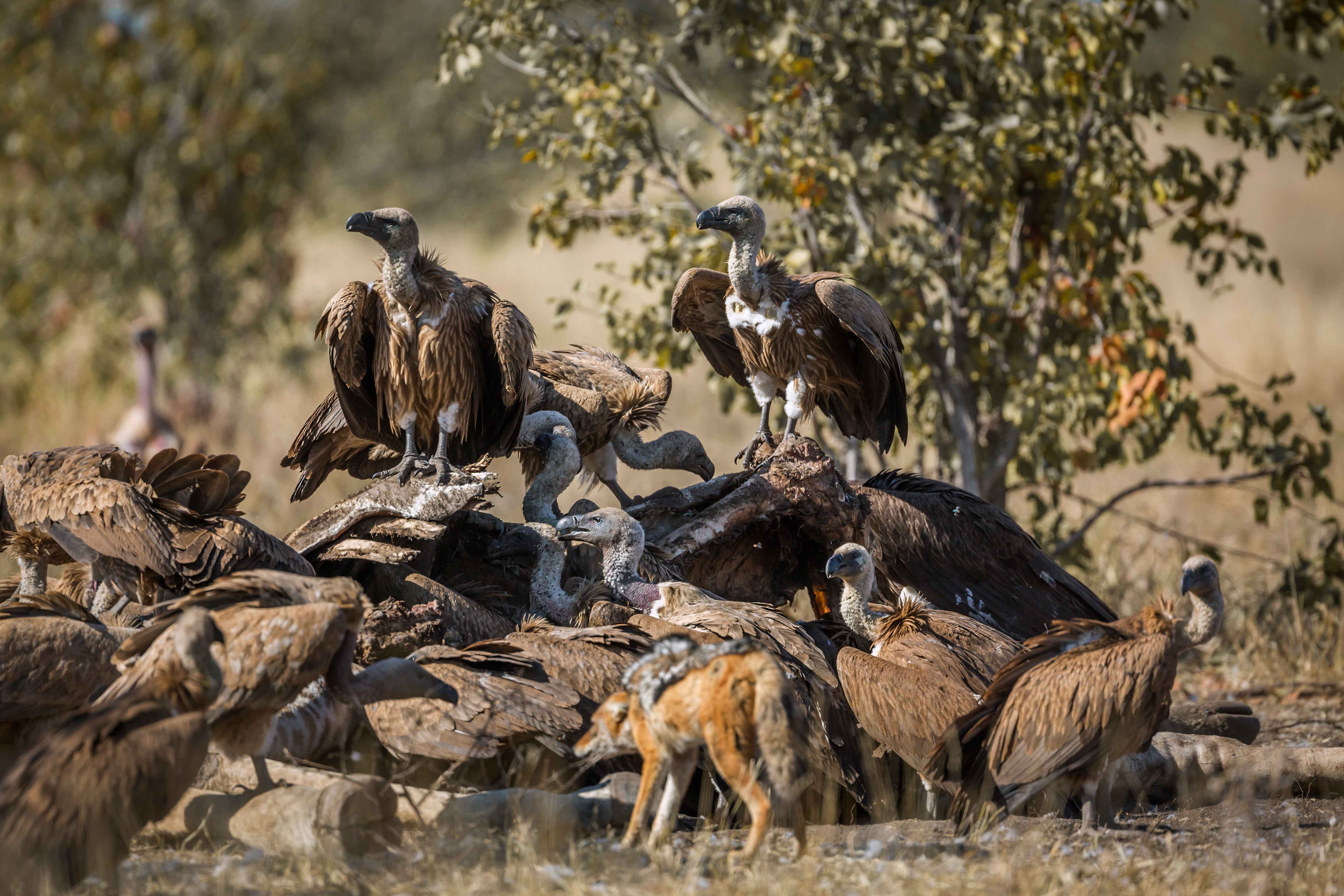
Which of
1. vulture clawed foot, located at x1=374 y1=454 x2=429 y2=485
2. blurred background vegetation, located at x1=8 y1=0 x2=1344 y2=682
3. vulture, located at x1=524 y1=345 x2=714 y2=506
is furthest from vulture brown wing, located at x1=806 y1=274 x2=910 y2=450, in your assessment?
blurred background vegetation, located at x1=8 y1=0 x2=1344 y2=682

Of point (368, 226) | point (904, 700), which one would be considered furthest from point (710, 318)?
point (904, 700)

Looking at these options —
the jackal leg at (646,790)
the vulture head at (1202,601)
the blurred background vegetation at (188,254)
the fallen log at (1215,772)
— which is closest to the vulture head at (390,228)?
the jackal leg at (646,790)

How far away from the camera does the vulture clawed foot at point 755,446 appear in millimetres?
6734

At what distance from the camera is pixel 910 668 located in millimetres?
4953

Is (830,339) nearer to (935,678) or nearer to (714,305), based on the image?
(714,305)

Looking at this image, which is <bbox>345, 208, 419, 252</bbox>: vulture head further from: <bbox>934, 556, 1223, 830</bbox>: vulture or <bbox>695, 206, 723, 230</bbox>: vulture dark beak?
<bbox>934, 556, 1223, 830</bbox>: vulture

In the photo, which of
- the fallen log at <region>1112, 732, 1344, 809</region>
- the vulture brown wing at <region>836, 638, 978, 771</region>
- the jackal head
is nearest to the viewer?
the jackal head

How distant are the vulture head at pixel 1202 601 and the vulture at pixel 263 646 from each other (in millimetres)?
2742

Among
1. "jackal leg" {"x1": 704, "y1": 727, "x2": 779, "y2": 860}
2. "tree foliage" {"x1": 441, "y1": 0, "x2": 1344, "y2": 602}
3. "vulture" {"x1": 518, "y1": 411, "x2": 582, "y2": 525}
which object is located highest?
"tree foliage" {"x1": 441, "y1": 0, "x2": 1344, "y2": 602}

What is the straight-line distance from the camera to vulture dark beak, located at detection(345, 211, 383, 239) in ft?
18.0

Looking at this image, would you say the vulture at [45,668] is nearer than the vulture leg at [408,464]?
Yes

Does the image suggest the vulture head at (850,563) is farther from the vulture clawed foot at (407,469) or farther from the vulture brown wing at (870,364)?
the vulture clawed foot at (407,469)

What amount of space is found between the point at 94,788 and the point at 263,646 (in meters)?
0.60

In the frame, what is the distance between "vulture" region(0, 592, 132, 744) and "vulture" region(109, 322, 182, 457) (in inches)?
236
